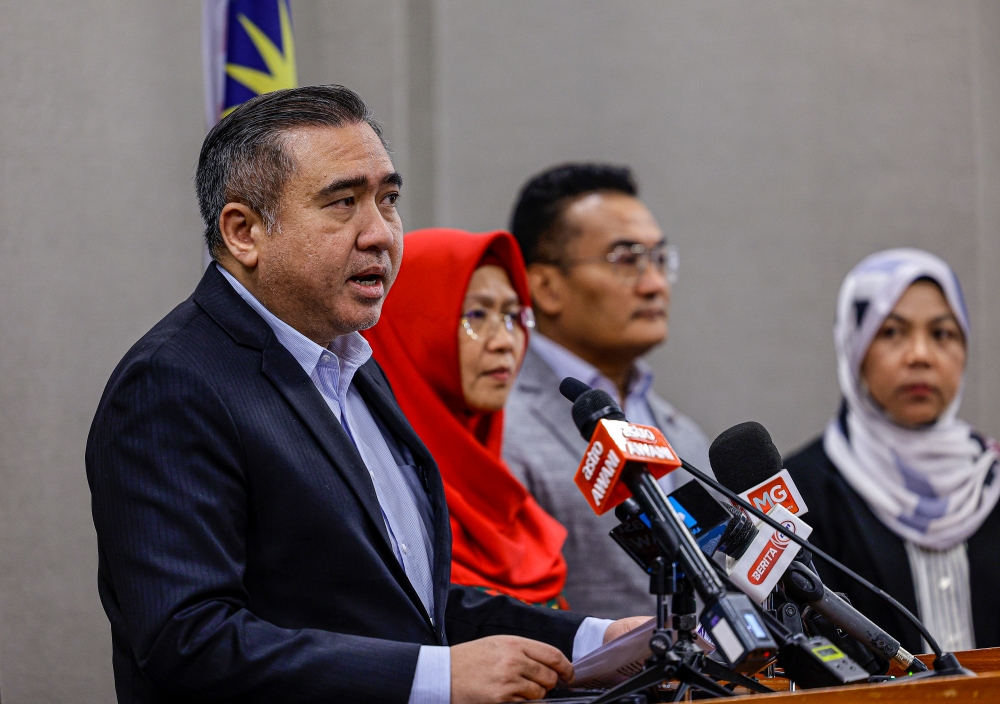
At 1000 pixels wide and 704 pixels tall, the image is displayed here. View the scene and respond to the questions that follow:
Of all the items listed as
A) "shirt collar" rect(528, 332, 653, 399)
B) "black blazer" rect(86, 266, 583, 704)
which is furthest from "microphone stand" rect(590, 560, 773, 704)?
"shirt collar" rect(528, 332, 653, 399)

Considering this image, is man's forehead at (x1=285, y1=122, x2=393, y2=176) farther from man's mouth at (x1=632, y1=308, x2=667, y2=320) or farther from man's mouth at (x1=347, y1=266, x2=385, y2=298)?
man's mouth at (x1=632, y1=308, x2=667, y2=320)

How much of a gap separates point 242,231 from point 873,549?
2175 mm

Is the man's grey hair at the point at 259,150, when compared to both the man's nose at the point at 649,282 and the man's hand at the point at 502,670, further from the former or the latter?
the man's nose at the point at 649,282

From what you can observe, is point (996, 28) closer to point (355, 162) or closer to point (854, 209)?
point (854, 209)

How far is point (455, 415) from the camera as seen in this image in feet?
8.80

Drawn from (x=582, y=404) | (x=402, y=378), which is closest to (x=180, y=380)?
(x=582, y=404)

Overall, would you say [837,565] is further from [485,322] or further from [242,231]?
[485,322]

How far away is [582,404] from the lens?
143cm

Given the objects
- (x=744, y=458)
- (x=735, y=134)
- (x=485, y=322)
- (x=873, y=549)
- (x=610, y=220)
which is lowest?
(x=873, y=549)

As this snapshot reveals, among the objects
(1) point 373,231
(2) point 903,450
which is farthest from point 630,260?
(1) point 373,231

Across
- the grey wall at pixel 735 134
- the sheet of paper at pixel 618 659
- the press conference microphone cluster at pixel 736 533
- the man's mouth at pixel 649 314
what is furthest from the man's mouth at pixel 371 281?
the grey wall at pixel 735 134

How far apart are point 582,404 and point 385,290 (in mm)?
530

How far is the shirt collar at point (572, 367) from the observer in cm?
346

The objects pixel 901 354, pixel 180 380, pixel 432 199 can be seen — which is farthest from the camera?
pixel 432 199
